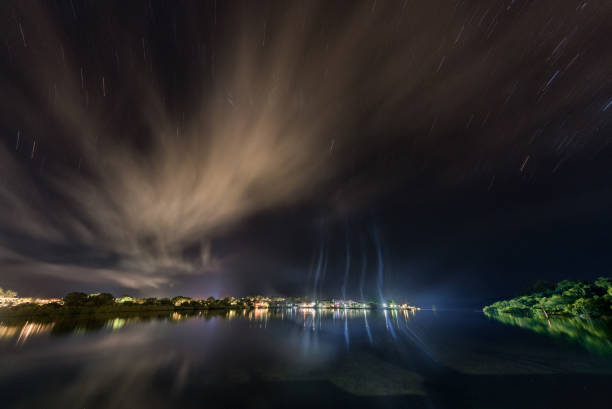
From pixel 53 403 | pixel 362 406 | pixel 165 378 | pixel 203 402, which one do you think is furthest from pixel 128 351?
pixel 362 406

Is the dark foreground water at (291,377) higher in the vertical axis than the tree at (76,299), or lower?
lower

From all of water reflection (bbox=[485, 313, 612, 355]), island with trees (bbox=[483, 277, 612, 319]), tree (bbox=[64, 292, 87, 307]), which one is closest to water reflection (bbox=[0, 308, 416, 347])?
tree (bbox=[64, 292, 87, 307])

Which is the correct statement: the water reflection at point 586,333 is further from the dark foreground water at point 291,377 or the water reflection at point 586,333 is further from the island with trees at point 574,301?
the island with trees at point 574,301

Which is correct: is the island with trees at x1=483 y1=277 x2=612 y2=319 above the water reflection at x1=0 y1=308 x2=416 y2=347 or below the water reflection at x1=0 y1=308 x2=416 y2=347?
above

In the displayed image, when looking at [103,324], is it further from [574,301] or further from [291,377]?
[574,301]

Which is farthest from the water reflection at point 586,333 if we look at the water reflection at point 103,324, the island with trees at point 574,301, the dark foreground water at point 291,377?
the water reflection at point 103,324

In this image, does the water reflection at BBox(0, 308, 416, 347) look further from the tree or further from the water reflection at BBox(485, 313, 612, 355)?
the water reflection at BBox(485, 313, 612, 355)

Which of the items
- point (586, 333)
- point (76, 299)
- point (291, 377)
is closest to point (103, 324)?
point (76, 299)

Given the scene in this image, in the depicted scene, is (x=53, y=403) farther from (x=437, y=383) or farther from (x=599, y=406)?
(x=599, y=406)

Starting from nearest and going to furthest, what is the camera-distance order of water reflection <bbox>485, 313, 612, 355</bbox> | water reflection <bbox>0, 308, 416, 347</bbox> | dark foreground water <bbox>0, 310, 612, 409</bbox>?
dark foreground water <bbox>0, 310, 612, 409</bbox>, water reflection <bbox>485, 313, 612, 355</bbox>, water reflection <bbox>0, 308, 416, 347</bbox>

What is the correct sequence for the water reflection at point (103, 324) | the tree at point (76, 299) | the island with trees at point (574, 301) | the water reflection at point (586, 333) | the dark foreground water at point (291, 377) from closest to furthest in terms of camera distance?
1. the dark foreground water at point (291, 377)
2. the water reflection at point (586, 333)
3. the water reflection at point (103, 324)
4. the tree at point (76, 299)
5. the island with trees at point (574, 301)

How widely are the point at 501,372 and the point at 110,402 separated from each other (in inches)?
903

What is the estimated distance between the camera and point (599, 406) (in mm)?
10008

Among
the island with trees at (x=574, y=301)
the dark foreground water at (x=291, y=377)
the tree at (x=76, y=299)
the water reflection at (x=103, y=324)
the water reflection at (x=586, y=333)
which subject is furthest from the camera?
the island with trees at (x=574, y=301)
